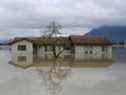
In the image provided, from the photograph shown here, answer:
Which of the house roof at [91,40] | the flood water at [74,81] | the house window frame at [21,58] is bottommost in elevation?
the flood water at [74,81]

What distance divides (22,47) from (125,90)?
1.66 meters

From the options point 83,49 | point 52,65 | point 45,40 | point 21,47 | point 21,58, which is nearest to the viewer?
point 45,40

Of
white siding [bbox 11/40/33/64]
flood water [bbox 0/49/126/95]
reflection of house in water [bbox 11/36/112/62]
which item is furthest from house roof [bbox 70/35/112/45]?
white siding [bbox 11/40/33/64]

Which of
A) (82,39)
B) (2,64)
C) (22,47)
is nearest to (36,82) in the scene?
(2,64)

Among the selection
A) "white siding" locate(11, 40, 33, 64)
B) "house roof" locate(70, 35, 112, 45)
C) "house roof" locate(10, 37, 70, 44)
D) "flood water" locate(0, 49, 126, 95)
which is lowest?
"flood water" locate(0, 49, 126, 95)

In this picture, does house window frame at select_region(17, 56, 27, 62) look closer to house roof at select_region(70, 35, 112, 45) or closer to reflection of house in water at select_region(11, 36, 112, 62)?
reflection of house in water at select_region(11, 36, 112, 62)

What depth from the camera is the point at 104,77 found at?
167 inches

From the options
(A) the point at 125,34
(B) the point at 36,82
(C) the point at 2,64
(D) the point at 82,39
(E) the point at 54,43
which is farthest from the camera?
(B) the point at 36,82

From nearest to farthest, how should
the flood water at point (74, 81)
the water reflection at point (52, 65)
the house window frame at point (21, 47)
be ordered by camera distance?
1. the water reflection at point (52, 65)
2. the house window frame at point (21, 47)
3. the flood water at point (74, 81)

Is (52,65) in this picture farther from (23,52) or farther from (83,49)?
(83,49)

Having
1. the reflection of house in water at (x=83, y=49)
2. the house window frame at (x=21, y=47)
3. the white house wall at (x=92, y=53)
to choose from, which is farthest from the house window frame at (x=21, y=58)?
the white house wall at (x=92, y=53)

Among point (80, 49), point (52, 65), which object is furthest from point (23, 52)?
point (52, 65)

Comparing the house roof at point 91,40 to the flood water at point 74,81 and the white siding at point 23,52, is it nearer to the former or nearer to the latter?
the flood water at point 74,81

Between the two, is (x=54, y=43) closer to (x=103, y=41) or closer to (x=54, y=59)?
(x=54, y=59)
